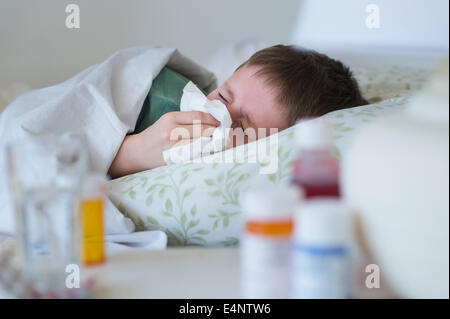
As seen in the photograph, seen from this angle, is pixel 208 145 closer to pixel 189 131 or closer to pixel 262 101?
pixel 189 131

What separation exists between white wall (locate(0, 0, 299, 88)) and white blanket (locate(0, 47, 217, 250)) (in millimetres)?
656

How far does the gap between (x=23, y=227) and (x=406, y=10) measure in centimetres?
161

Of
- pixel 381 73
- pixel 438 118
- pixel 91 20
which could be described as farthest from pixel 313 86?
pixel 91 20

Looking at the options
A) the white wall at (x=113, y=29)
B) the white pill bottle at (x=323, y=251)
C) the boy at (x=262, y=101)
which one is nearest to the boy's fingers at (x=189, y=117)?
the boy at (x=262, y=101)

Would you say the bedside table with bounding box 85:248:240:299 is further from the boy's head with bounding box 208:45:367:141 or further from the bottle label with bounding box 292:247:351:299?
the boy's head with bounding box 208:45:367:141

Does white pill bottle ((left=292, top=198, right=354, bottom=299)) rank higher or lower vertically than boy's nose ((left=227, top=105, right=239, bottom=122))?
lower

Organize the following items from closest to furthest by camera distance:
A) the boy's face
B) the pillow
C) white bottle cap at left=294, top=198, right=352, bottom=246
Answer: white bottle cap at left=294, top=198, right=352, bottom=246 < the pillow < the boy's face

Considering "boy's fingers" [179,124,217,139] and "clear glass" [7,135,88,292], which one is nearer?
"clear glass" [7,135,88,292]

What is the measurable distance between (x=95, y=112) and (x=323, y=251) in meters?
0.77

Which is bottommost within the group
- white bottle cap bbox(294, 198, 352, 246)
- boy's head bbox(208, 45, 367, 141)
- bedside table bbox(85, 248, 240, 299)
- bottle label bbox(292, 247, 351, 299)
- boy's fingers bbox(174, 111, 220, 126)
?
bedside table bbox(85, 248, 240, 299)

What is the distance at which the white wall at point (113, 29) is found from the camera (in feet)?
6.39

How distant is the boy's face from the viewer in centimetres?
125

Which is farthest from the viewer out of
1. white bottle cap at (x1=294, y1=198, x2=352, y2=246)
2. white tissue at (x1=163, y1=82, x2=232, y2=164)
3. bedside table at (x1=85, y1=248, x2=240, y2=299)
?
white tissue at (x1=163, y1=82, x2=232, y2=164)

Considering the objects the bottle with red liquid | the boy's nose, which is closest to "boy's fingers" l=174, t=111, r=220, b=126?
the boy's nose
